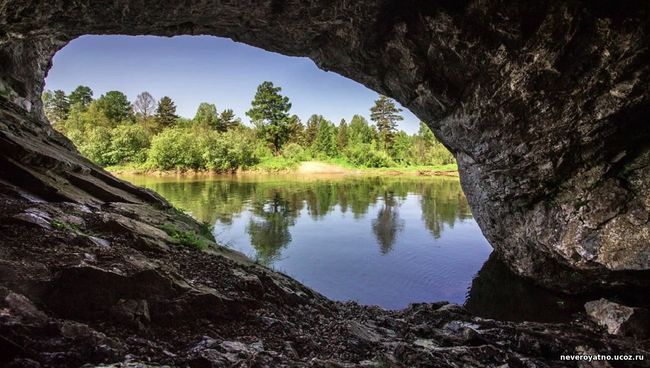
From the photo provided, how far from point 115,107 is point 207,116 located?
22323mm

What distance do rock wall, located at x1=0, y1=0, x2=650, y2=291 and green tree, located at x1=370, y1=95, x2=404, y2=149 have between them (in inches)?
3265

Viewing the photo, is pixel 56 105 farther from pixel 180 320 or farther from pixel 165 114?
pixel 180 320

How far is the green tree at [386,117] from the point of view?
97.0 meters

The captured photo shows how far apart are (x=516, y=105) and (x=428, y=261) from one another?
9.25 metres

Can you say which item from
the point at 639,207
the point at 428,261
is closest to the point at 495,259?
the point at 428,261

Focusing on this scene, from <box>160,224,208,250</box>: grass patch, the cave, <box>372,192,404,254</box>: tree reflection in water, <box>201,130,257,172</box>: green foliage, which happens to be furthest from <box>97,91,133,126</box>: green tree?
<box>160,224,208,250</box>: grass patch

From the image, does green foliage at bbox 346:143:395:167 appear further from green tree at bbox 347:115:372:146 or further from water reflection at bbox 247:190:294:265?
water reflection at bbox 247:190:294:265

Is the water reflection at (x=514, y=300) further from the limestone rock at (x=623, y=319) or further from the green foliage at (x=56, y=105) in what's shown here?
the green foliage at (x=56, y=105)

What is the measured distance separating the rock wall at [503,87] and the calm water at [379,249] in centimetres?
245

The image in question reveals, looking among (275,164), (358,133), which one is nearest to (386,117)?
(358,133)

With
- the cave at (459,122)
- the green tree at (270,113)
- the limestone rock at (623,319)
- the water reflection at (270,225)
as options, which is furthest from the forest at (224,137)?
the limestone rock at (623,319)

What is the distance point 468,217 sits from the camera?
99.1 feet

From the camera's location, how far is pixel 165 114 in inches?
3718

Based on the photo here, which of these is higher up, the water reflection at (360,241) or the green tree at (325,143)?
the green tree at (325,143)
